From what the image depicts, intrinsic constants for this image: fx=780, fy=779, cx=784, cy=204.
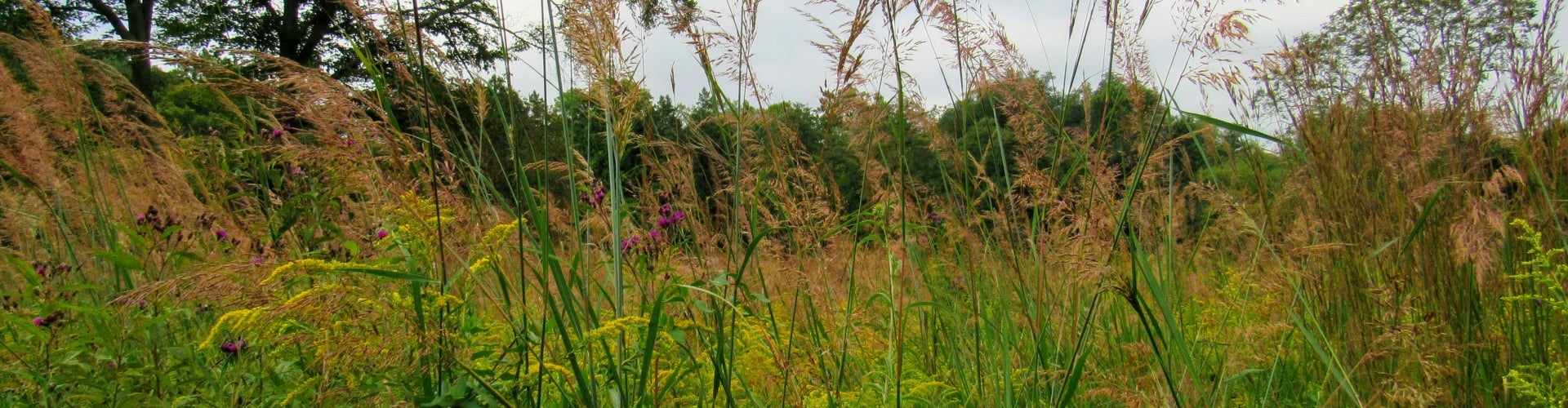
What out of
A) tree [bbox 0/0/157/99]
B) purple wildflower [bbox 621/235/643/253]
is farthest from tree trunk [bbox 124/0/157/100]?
purple wildflower [bbox 621/235/643/253]

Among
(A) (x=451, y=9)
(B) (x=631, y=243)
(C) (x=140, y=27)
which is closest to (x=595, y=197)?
(B) (x=631, y=243)

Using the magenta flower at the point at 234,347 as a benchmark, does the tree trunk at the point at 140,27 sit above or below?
above

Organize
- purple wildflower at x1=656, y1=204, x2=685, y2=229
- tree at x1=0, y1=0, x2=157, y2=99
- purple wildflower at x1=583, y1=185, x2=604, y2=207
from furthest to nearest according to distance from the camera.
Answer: tree at x1=0, y1=0, x2=157, y2=99, purple wildflower at x1=656, y1=204, x2=685, y2=229, purple wildflower at x1=583, y1=185, x2=604, y2=207

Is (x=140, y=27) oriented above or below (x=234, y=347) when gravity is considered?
above

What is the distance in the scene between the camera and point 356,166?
1232 millimetres

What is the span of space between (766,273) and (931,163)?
1.55m

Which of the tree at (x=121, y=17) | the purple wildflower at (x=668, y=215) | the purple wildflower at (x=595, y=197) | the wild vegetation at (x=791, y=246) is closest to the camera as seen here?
the wild vegetation at (x=791, y=246)

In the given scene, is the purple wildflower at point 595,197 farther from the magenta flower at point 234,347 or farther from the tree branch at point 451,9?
the magenta flower at point 234,347

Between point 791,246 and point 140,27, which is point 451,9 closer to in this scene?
point 791,246

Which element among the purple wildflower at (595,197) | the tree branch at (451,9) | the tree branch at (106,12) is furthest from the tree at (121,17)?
the purple wildflower at (595,197)

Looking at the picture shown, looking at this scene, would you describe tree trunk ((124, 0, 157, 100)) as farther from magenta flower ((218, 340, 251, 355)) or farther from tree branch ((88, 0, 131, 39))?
magenta flower ((218, 340, 251, 355))

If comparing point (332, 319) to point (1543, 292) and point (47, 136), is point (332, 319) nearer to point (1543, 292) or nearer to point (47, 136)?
point (1543, 292)

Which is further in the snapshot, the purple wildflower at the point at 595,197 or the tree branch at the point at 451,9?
the purple wildflower at the point at 595,197

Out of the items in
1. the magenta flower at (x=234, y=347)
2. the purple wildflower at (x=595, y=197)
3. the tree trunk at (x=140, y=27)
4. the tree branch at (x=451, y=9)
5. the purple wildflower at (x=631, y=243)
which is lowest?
the magenta flower at (x=234, y=347)
